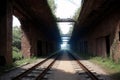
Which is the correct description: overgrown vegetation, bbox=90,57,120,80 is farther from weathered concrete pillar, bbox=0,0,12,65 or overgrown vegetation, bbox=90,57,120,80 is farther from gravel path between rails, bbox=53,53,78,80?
weathered concrete pillar, bbox=0,0,12,65

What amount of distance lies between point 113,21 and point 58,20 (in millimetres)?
19216

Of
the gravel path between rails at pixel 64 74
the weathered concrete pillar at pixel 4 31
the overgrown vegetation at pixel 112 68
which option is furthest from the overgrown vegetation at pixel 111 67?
the weathered concrete pillar at pixel 4 31

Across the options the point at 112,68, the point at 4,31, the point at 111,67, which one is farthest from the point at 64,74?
the point at 4,31

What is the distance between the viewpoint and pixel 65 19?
132 feet

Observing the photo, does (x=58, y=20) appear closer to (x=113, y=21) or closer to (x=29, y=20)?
(x=29, y=20)

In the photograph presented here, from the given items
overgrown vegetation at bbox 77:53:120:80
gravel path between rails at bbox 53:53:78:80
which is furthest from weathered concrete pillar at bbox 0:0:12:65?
overgrown vegetation at bbox 77:53:120:80

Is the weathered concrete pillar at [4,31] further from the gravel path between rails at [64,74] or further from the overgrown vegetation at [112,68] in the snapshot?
the overgrown vegetation at [112,68]

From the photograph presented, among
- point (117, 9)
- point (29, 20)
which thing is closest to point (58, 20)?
point (29, 20)

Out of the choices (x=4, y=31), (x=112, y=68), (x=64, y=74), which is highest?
(x=4, y=31)

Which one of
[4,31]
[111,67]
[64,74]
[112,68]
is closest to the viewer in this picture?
[64,74]

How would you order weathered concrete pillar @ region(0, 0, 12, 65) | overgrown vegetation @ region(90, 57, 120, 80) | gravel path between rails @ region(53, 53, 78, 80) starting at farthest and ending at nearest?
weathered concrete pillar @ region(0, 0, 12, 65) < overgrown vegetation @ region(90, 57, 120, 80) < gravel path between rails @ region(53, 53, 78, 80)

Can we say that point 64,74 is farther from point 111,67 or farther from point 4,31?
point 4,31

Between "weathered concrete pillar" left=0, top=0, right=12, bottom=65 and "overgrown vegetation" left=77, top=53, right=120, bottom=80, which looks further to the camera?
"weathered concrete pillar" left=0, top=0, right=12, bottom=65

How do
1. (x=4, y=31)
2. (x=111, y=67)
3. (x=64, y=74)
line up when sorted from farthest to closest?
(x=4, y=31), (x=111, y=67), (x=64, y=74)
